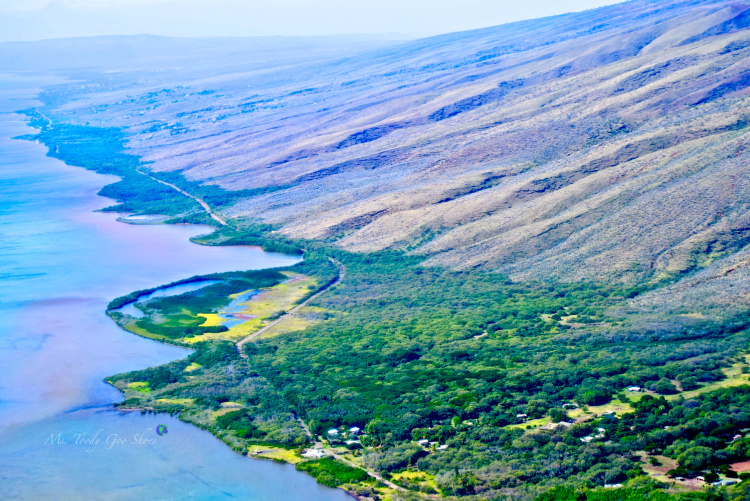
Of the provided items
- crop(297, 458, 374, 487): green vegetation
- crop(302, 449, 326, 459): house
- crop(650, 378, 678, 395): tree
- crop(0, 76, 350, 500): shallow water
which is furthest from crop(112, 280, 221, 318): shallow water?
crop(650, 378, 678, 395): tree

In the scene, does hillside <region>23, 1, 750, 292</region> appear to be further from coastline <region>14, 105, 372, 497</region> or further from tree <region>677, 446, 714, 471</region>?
tree <region>677, 446, 714, 471</region>

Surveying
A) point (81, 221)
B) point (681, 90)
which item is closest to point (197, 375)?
point (81, 221)

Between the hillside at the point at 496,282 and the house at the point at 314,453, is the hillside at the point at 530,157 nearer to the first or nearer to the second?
the hillside at the point at 496,282

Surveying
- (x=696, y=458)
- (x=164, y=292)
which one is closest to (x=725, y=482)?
(x=696, y=458)

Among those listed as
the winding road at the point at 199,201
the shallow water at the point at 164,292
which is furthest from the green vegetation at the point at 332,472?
the winding road at the point at 199,201

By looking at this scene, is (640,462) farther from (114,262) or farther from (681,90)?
(681,90)

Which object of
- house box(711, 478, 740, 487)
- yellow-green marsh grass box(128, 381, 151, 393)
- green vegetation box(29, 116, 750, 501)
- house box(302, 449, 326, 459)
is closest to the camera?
house box(711, 478, 740, 487)
